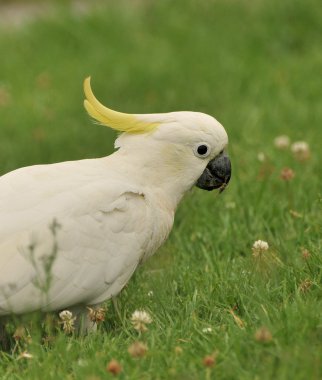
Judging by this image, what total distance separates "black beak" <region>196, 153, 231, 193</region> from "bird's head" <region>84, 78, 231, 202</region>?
0.14ft

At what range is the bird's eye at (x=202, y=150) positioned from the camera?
→ 3783 millimetres

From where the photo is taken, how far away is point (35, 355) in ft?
9.92

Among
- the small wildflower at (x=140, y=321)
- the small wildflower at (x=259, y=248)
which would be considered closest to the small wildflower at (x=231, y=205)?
the small wildflower at (x=259, y=248)

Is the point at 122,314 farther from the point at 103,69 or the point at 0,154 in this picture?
the point at 103,69

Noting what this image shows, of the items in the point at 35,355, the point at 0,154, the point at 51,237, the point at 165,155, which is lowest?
the point at 0,154

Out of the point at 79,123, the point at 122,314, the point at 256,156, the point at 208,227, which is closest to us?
the point at 122,314

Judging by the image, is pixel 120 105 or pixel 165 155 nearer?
pixel 165 155

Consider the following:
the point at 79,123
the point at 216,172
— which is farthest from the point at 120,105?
the point at 216,172

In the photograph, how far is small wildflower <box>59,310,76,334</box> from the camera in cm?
337

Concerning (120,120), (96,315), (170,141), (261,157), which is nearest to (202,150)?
(170,141)

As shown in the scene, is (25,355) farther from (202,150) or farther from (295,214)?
(295,214)

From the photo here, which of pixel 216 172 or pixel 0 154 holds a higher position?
pixel 216 172

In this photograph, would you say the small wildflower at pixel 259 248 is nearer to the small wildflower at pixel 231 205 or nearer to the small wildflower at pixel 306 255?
the small wildflower at pixel 306 255

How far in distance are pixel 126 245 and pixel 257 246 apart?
67 centimetres
